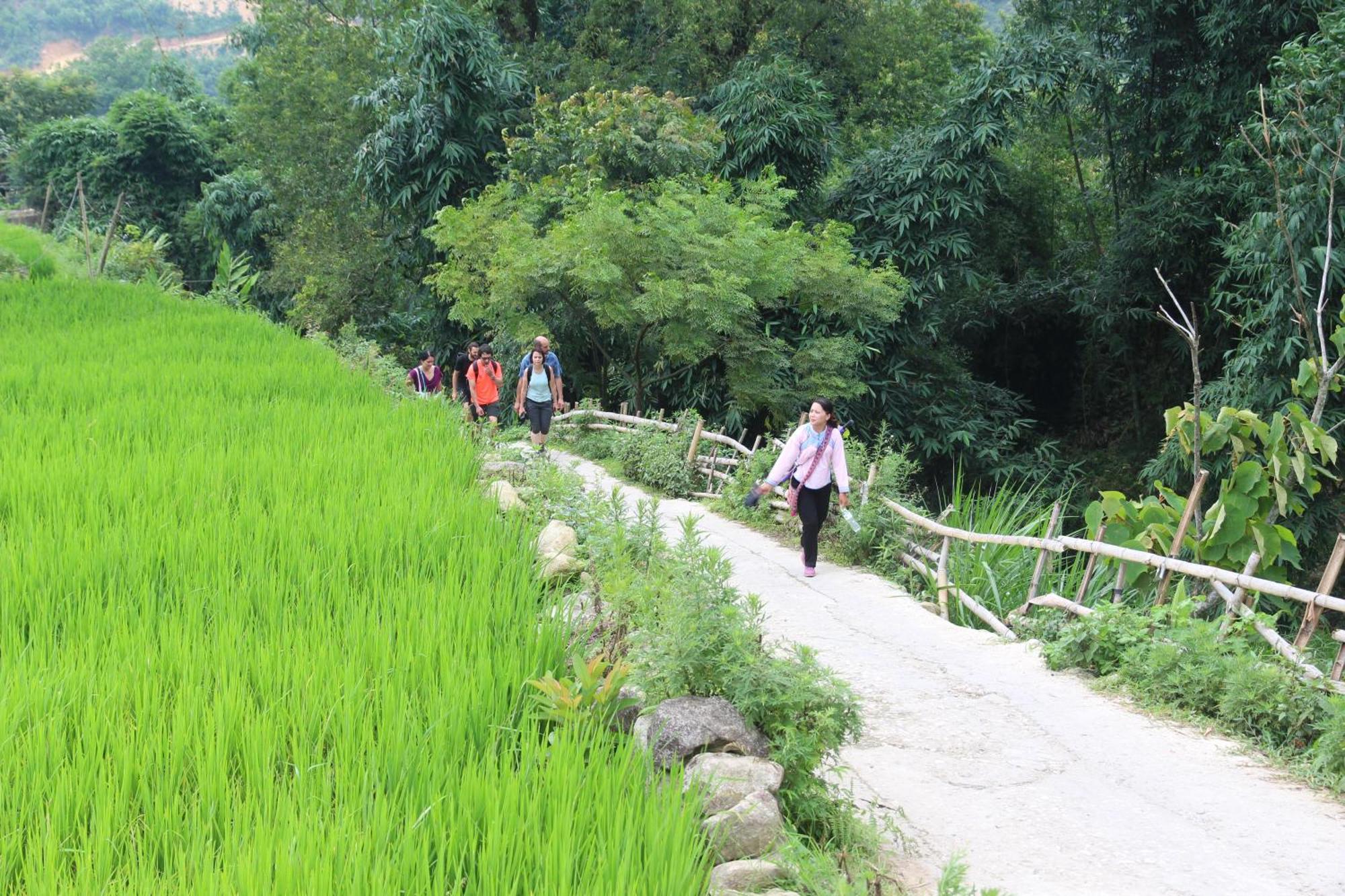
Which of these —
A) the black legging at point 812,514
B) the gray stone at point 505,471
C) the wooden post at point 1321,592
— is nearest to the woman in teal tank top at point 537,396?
the gray stone at point 505,471

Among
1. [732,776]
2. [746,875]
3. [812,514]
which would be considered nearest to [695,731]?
[732,776]

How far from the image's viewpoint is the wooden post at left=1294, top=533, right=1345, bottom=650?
5285mm

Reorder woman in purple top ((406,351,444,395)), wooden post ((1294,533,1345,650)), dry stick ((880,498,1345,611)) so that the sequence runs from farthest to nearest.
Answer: woman in purple top ((406,351,444,395))
wooden post ((1294,533,1345,650))
dry stick ((880,498,1345,611))

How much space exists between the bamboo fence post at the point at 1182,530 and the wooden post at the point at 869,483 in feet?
8.90

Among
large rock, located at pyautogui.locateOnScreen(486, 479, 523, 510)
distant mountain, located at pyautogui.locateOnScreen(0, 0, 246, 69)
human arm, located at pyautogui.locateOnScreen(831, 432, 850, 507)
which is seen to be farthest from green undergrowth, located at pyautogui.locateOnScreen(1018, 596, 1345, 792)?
distant mountain, located at pyautogui.locateOnScreen(0, 0, 246, 69)

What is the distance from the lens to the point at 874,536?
8852 millimetres

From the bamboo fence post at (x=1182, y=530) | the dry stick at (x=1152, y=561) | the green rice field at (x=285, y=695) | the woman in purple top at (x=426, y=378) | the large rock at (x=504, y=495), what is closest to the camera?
the green rice field at (x=285, y=695)

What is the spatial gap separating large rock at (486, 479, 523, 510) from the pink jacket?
1947 millimetres

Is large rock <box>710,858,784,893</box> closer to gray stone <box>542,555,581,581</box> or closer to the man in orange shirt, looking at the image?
gray stone <box>542,555,581,581</box>

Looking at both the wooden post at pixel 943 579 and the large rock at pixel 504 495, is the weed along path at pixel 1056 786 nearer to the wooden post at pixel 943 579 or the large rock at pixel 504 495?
the wooden post at pixel 943 579

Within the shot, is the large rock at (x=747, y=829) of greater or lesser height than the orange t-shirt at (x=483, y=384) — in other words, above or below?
below

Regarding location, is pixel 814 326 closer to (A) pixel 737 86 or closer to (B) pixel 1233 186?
(A) pixel 737 86

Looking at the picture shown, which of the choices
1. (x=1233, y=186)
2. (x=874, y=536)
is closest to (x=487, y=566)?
(x=874, y=536)

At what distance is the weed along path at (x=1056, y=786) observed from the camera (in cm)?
342
